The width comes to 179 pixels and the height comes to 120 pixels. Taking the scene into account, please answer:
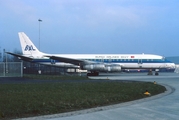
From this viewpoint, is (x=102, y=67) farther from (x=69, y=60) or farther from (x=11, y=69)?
(x=11, y=69)

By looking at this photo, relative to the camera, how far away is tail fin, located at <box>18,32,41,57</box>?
4556cm

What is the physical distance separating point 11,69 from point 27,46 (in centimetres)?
1051

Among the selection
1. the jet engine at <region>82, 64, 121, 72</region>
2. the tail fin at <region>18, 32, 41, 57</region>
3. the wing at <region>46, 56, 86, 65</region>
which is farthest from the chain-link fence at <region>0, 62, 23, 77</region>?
the tail fin at <region>18, 32, 41, 57</region>

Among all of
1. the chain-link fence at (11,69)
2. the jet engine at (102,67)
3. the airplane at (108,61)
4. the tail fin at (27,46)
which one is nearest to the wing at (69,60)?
the airplane at (108,61)

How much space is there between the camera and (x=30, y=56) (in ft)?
148

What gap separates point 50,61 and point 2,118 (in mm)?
35725

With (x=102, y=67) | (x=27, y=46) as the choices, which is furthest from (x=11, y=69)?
(x=102, y=67)

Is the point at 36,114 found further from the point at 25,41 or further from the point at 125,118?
the point at 25,41

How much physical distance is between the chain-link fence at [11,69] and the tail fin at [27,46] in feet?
31.9

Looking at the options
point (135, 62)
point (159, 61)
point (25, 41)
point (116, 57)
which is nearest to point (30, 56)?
point (25, 41)

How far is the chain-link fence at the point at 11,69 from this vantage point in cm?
3512

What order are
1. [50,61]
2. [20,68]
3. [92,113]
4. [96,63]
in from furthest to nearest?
[50,61] < [96,63] < [20,68] < [92,113]

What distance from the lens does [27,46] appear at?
45.7 metres

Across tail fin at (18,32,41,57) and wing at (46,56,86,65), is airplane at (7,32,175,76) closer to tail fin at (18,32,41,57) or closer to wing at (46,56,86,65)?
wing at (46,56,86,65)
